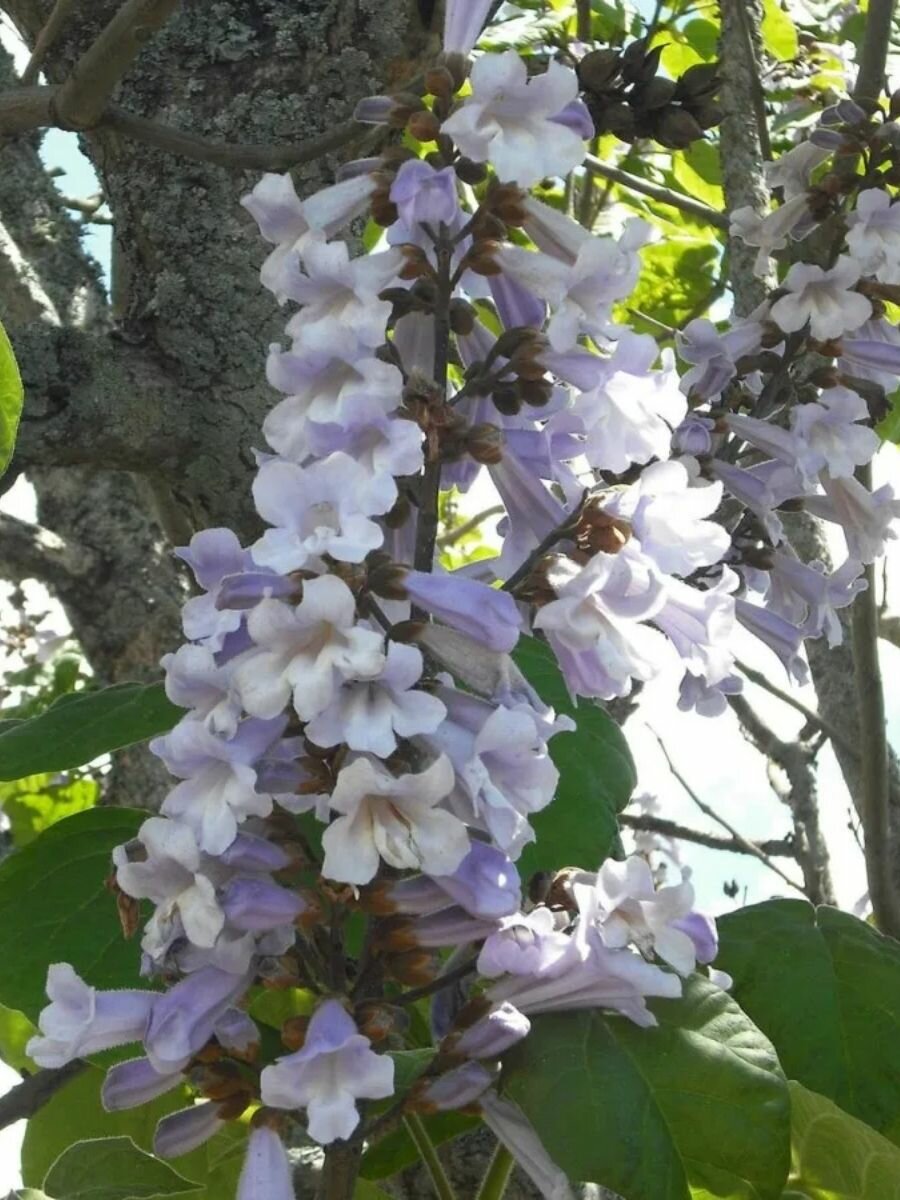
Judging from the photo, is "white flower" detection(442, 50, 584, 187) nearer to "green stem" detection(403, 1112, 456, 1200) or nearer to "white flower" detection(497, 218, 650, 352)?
"white flower" detection(497, 218, 650, 352)

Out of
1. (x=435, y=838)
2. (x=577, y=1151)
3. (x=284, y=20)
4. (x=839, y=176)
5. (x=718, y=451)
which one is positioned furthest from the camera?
(x=284, y=20)

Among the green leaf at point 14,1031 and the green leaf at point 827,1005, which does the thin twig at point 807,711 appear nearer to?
the green leaf at point 827,1005

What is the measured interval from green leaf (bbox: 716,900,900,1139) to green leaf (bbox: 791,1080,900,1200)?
0.20 feet

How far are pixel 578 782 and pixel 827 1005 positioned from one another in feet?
0.75

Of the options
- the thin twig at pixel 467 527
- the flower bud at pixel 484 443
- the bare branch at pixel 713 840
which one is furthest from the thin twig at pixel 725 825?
the flower bud at pixel 484 443

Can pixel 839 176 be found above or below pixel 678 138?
below

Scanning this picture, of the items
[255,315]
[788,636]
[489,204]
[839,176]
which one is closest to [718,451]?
[788,636]

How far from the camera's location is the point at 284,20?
1509 mm

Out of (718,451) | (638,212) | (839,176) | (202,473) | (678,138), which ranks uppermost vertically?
(678,138)

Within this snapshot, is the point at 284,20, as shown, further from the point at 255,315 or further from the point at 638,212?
the point at 638,212

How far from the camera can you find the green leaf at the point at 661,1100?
0.75 meters

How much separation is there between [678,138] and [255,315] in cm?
55

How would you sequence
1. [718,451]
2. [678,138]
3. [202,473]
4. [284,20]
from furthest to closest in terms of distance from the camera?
[284,20] < [202,473] < [718,451] < [678,138]

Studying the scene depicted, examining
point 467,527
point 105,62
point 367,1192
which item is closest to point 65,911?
point 367,1192
